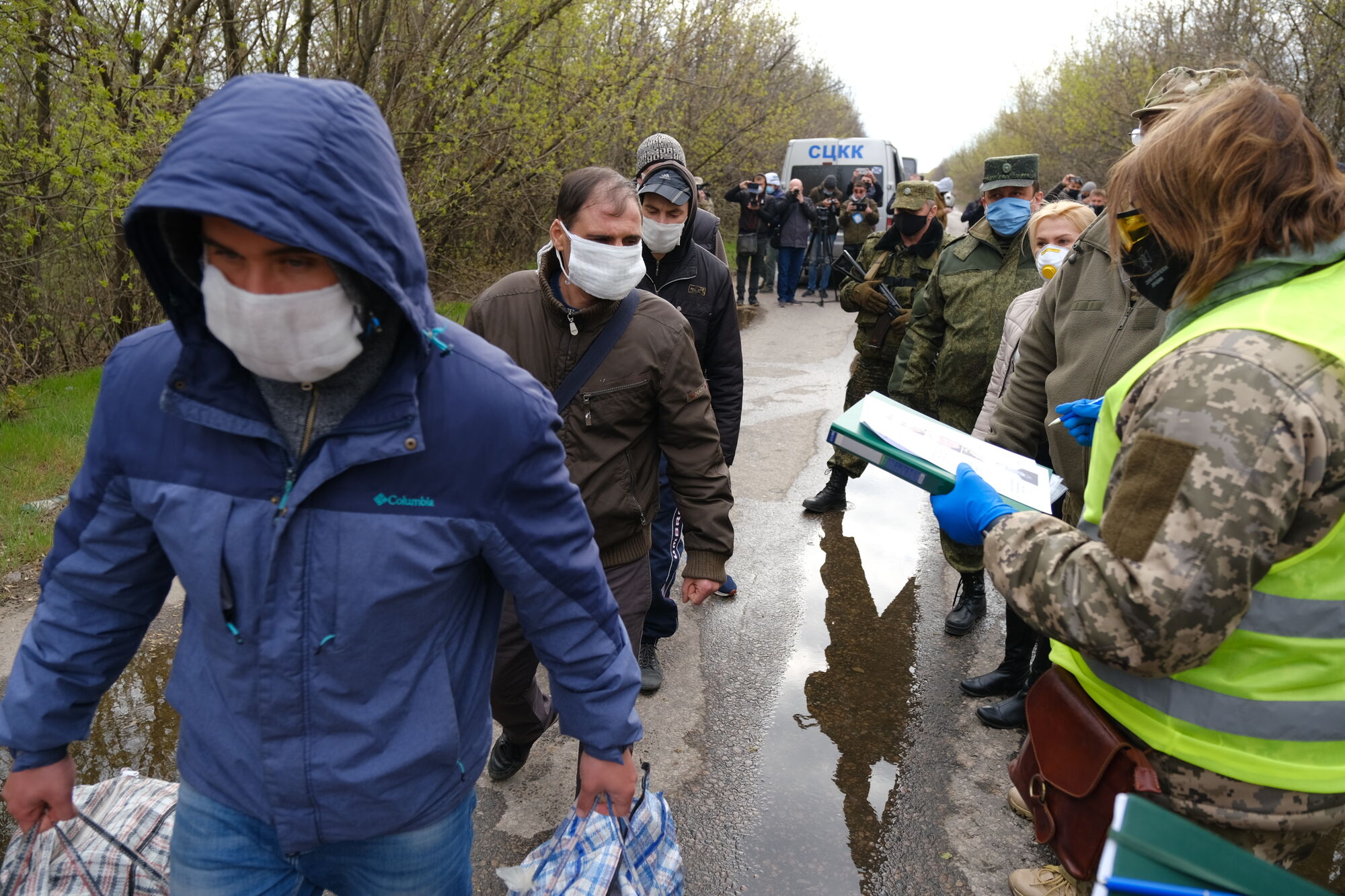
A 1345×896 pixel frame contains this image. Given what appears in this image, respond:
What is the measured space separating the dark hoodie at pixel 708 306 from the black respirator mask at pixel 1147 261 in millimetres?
2303

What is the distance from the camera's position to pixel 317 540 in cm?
142

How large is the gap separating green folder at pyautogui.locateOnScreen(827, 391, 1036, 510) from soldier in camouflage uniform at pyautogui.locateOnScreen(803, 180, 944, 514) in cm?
356

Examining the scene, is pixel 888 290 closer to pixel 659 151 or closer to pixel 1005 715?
pixel 659 151

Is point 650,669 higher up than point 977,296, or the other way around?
point 977,296

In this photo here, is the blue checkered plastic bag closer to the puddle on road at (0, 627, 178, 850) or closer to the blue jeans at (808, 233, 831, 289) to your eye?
the puddle on road at (0, 627, 178, 850)

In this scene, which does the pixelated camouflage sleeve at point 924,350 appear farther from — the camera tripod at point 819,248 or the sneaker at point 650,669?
the camera tripod at point 819,248

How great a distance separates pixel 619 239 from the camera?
2793 mm

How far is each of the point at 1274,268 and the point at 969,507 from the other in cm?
73

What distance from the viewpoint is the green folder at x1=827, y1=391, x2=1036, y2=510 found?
6.95ft

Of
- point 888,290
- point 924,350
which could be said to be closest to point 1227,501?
point 924,350

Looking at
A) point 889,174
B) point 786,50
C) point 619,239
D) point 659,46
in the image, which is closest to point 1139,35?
point 786,50

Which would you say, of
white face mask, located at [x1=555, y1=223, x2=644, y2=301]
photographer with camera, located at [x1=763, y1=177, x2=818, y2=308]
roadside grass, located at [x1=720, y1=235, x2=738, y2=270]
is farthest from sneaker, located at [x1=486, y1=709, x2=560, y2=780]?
roadside grass, located at [x1=720, y1=235, x2=738, y2=270]

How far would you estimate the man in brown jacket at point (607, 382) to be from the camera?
8.95 feet

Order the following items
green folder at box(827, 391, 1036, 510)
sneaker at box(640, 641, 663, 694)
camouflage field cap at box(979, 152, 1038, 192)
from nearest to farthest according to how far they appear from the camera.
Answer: green folder at box(827, 391, 1036, 510), sneaker at box(640, 641, 663, 694), camouflage field cap at box(979, 152, 1038, 192)
